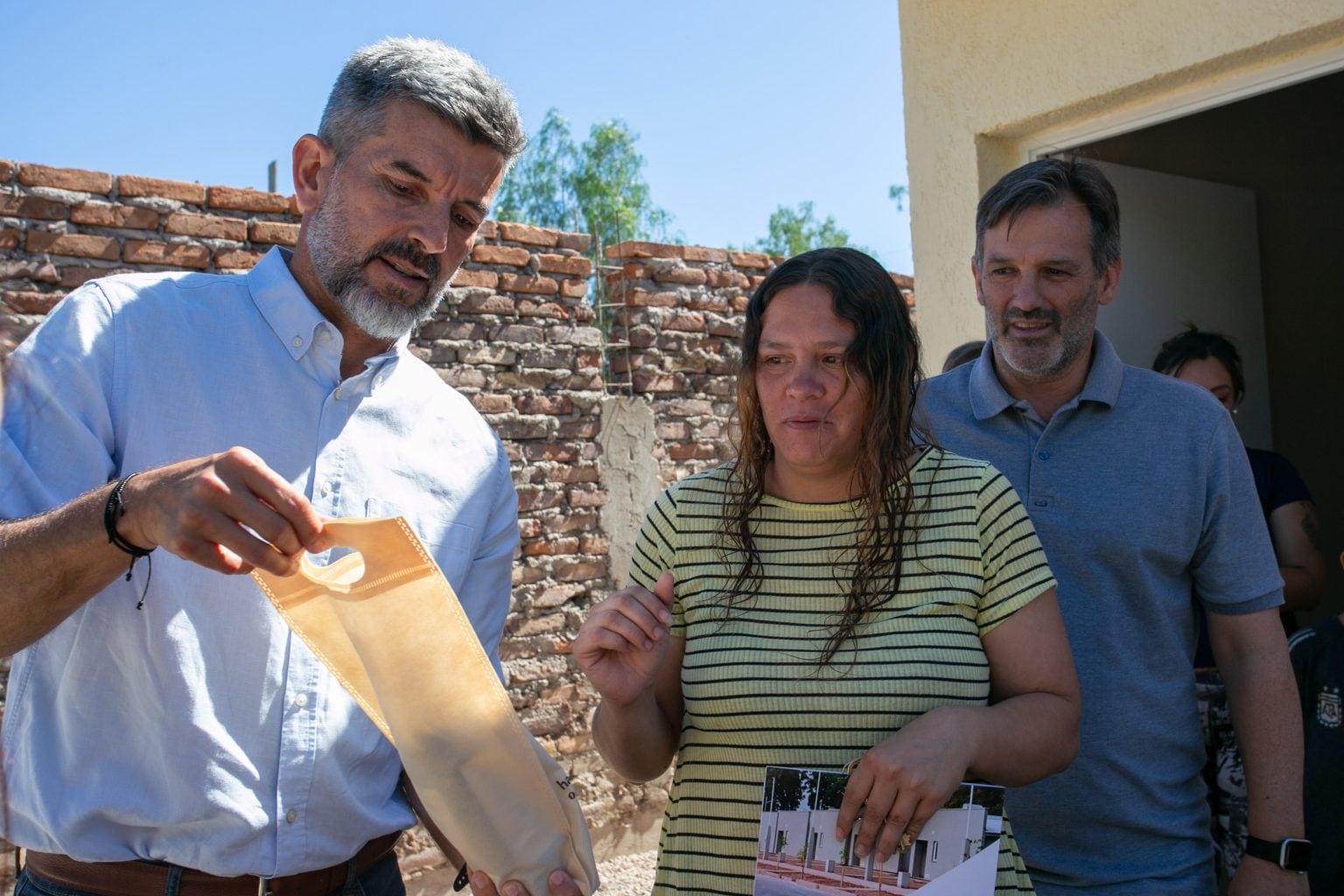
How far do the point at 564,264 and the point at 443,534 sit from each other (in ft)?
12.3

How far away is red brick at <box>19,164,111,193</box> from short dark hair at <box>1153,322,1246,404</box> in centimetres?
401

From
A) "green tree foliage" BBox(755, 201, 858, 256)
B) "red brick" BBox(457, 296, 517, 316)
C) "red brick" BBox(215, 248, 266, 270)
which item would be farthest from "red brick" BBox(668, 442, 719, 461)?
"green tree foliage" BBox(755, 201, 858, 256)

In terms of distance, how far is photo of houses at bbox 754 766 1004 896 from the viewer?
1.64 m

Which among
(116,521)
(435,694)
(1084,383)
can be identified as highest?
(1084,383)

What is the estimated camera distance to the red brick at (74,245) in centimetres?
425

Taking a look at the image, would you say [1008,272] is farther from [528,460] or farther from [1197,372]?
[528,460]

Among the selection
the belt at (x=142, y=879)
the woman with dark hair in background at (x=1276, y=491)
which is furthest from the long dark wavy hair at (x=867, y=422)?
the woman with dark hair in background at (x=1276, y=491)

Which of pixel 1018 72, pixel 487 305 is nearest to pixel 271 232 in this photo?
pixel 487 305

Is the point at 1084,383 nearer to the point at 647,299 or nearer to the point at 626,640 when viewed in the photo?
the point at 626,640

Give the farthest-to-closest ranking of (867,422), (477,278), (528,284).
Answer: (528,284) → (477,278) → (867,422)

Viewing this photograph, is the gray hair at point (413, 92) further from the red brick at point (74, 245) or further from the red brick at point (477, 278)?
the red brick at point (477, 278)

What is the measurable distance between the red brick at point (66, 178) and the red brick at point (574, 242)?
2.12 meters

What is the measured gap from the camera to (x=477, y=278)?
5.41 m

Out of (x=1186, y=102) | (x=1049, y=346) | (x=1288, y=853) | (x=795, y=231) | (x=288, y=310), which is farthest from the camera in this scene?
(x=795, y=231)
